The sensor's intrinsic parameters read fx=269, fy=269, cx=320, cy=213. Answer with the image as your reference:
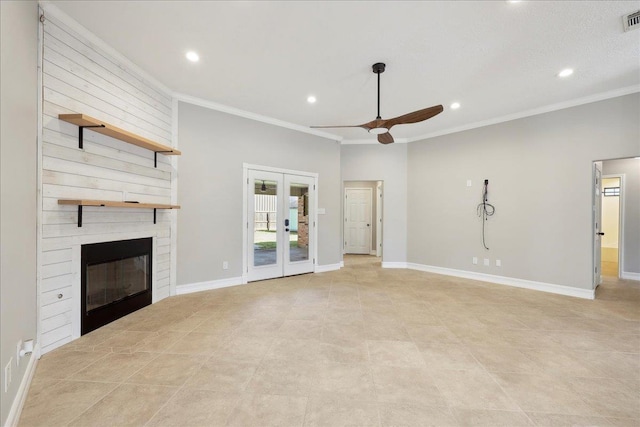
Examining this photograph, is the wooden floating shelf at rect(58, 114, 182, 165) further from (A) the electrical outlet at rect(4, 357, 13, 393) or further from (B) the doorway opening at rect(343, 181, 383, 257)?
(B) the doorway opening at rect(343, 181, 383, 257)

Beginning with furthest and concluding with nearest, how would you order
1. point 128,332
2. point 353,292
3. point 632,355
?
point 353,292 → point 128,332 → point 632,355

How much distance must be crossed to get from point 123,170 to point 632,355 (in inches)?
224

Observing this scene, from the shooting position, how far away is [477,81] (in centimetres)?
375

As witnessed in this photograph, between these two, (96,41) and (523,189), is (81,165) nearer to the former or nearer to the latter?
(96,41)

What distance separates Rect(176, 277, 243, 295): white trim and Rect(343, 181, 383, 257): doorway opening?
4.69 meters

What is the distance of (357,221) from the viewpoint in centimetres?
885

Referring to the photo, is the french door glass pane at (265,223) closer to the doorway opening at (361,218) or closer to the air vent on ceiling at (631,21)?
the doorway opening at (361,218)

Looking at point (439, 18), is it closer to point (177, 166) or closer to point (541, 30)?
point (541, 30)

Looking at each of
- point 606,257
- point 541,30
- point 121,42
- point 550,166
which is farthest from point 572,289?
point 121,42

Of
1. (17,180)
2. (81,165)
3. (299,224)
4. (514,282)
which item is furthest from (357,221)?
(17,180)

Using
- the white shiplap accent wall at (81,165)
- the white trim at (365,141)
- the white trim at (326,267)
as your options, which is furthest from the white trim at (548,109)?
the white shiplap accent wall at (81,165)

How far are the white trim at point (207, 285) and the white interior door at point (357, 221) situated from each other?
473 centimetres

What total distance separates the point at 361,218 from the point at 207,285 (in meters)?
5.51

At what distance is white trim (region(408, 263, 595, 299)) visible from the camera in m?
4.29
